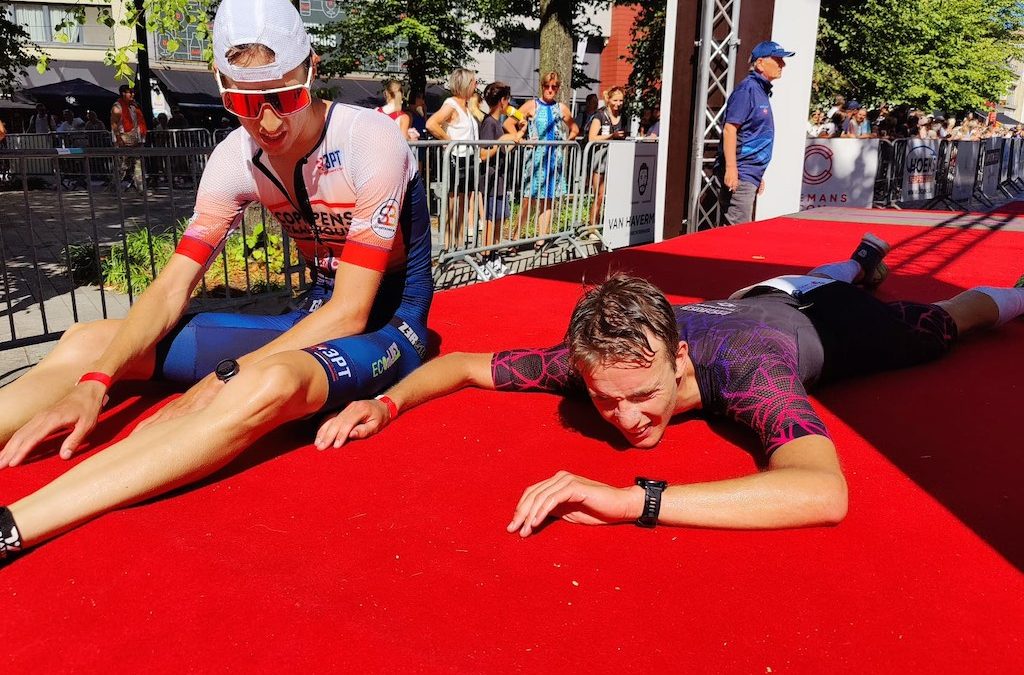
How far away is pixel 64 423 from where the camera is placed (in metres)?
2.37

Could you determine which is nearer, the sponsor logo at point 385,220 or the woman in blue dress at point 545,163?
the sponsor logo at point 385,220

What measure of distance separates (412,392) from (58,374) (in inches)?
44.5

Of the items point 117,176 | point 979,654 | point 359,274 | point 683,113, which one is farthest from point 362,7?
point 979,654

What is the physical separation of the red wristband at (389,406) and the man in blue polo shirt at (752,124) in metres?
5.67

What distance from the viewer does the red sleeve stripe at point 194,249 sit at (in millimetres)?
2836

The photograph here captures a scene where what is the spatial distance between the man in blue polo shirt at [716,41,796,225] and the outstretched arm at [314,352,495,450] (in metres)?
5.28

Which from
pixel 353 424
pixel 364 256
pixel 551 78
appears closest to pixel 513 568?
pixel 353 424

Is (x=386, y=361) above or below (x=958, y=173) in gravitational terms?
below

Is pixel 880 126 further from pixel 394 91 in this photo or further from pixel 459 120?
pixel 459 120

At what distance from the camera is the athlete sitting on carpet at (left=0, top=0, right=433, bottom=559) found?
2.14m

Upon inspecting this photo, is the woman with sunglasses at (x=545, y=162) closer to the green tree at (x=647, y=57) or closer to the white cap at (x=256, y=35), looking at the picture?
Answer: the white cap at (x=256, y=35)

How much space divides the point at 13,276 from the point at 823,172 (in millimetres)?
11547

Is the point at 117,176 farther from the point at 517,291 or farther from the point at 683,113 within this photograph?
the point at 683,113

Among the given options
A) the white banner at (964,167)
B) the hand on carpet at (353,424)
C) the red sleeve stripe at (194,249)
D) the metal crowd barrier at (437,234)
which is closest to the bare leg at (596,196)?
the metal crowd barrier at (437,234)
